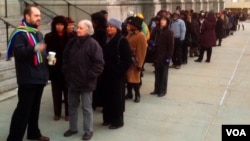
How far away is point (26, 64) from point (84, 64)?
778 mm

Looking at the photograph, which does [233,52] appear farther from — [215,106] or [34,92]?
[34,92]

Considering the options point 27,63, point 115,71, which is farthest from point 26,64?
point 115,71

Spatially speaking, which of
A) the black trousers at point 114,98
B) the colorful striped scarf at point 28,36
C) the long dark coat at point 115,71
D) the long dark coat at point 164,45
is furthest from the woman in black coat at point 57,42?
the long dark coat at point 164,45

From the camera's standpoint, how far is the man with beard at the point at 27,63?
427cm

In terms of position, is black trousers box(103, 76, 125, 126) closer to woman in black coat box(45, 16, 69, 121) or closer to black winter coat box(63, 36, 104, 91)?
black winter coat box(63, 36, 104, 91)

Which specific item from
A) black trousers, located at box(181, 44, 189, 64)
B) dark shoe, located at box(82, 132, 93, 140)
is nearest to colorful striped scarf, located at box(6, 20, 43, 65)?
dark shoe, located at box(82, 132, 93, 140)

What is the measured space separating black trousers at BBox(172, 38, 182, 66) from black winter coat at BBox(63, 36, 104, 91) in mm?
6248

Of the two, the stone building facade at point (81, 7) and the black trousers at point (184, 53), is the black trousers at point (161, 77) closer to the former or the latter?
the black trousers at point (184, 53)

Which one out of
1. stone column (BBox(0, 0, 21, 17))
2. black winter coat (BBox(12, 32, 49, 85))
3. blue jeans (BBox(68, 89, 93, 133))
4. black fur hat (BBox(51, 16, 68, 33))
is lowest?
blue jeans (BBox(68, 89, 93, 133))

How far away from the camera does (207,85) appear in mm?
8844

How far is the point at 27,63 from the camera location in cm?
438

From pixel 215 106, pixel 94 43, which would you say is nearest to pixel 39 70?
pixel 94 43

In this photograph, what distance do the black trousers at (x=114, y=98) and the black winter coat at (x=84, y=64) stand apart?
669 mm

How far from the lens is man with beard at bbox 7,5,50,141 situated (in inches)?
168
